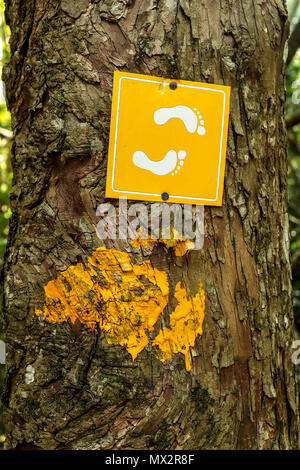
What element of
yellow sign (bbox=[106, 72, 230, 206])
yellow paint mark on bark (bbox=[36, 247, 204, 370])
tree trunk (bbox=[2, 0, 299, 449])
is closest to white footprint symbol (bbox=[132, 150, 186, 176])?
yellow sign (bbox=[106, 72, 230, 206])

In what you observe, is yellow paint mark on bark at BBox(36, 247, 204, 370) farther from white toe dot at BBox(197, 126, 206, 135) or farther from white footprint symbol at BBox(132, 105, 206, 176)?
white toe dot at BBox(197, 126, 206, 135)

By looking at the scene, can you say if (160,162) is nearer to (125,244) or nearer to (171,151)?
(171,151)

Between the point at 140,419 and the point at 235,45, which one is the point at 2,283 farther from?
the point at 235,45

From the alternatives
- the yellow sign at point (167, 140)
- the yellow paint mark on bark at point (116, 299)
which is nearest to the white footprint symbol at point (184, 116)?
the yellow sign at point (167, 140)

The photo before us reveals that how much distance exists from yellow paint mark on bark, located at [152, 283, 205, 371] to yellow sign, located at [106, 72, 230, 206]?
27 centimetres

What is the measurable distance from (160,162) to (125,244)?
25 cm

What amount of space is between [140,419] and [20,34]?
3.74ft

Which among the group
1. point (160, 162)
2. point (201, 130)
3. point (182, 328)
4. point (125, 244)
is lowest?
point (182, 328)

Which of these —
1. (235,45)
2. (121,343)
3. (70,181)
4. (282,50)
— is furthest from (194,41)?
(121,343)

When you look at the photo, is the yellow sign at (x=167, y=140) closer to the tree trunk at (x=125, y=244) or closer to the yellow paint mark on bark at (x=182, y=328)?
the tree trunk at (x=125, y=244)

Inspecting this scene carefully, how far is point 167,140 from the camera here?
1.22 metres

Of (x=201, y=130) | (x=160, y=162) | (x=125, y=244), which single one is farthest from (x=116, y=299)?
(x=201, y=130)

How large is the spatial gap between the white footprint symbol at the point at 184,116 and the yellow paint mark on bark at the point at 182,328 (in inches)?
17.3

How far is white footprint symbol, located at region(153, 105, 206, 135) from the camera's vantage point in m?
1.22
